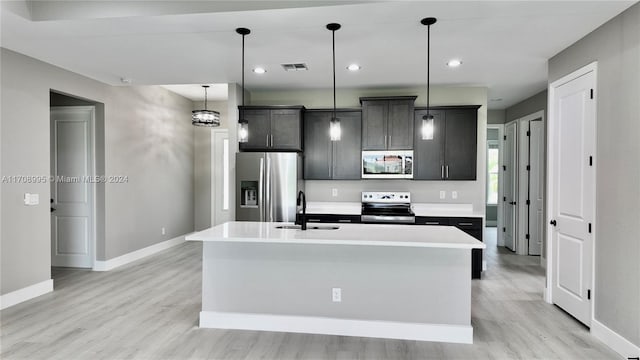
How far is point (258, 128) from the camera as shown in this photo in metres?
5.20

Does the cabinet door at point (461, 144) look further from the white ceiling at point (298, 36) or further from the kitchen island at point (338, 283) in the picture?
the kitchen island at point (338, 283)

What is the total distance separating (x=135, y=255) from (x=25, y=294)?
1.79 metres

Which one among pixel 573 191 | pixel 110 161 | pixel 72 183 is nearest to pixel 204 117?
pixel 110 161

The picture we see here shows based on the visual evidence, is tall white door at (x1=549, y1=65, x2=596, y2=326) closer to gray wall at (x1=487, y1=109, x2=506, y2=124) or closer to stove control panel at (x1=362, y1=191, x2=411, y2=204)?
stove control panel at (x1=362, y1=191, x2=411, y2=204)

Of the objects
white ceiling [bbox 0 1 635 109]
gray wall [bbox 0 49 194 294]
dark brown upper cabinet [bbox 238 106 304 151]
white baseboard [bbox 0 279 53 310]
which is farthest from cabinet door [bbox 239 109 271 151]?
Answer: white baseboard [bbox 0 279 53 310]

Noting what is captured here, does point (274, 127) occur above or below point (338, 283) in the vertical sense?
above

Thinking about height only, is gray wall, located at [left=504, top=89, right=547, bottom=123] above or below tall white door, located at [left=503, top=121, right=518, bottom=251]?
above

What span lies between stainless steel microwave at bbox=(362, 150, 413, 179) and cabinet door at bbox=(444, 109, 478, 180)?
1.75ft

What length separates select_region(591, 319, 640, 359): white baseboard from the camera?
2.59 meters

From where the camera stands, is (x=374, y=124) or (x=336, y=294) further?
(x=374, y=124)

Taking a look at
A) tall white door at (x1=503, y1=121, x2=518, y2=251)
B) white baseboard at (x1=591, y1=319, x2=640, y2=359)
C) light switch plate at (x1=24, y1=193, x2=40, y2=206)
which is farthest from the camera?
tall white door at (x1=503, y1=121, x2=518, y2=251)

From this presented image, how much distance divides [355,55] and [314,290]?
243cm

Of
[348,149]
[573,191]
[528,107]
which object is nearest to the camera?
[573,191]

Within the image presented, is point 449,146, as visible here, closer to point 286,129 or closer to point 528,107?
point 528,107
